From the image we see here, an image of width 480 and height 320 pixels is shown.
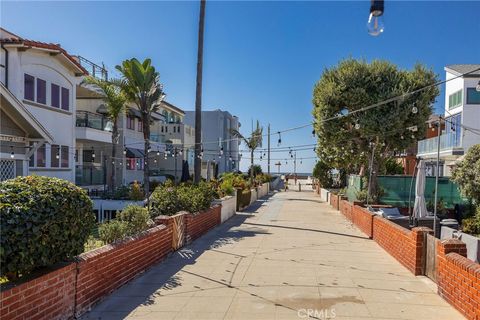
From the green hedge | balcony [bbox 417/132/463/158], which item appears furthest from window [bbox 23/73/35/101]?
balcony [bbox 417/132/463/158]

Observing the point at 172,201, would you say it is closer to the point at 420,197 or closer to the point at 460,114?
the point at 420,197

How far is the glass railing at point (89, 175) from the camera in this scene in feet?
84.2

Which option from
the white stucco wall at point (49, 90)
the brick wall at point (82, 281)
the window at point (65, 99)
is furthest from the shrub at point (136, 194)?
the brick wall at point (82, 281)

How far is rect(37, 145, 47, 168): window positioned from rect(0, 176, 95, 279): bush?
15.7 m

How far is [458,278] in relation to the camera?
6.72 m

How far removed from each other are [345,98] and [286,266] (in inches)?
588

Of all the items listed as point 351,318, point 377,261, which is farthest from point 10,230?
point 377,261

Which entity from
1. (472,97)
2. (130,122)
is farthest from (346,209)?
(130,122)

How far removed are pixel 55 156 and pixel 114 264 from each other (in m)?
16.3

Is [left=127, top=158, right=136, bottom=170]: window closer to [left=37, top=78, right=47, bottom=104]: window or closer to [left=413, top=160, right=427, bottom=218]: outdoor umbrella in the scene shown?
[left=37, top=78, right=47, bottom=104]: window

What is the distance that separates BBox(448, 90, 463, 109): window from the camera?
32787 millimetres

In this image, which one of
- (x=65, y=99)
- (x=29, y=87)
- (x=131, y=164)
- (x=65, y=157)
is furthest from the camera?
(x=131, y=164)

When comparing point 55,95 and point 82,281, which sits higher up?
point 55,95

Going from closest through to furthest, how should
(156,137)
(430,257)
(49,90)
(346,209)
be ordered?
1. (430,257)
2. (346,209)
3. (49,90)
4. (156,137)
